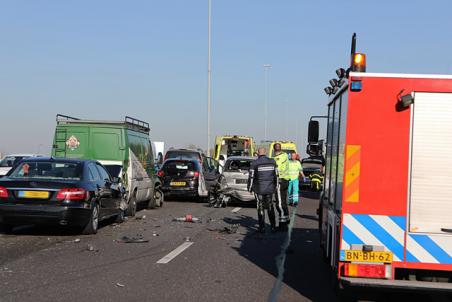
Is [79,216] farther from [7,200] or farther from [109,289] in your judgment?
[109,289]

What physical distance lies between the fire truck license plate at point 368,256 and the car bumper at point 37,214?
6.54 meters

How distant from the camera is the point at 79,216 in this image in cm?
1101

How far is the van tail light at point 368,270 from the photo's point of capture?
5508 millimetres

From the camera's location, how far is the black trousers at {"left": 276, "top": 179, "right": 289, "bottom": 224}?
42.4 ft

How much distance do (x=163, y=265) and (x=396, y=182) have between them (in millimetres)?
4108

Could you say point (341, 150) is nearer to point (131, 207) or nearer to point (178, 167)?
point (131, 207)

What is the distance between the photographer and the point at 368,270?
552 centimetres

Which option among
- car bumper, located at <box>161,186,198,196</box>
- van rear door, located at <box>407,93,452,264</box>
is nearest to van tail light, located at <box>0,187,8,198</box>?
van rear door, located at <box>407,93,452,264</box>

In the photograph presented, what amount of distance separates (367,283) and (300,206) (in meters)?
15.1

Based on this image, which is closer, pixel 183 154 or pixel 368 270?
pixel 368 270

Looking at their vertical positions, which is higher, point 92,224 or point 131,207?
point 92,224

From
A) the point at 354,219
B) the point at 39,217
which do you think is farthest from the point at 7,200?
the point at 354,219

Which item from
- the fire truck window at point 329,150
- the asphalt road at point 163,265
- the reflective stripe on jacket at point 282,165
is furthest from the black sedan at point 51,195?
the fire truck window at point 329,150

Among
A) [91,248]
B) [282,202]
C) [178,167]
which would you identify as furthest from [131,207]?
[178,167]
